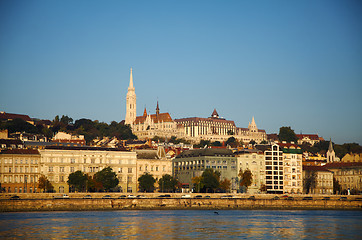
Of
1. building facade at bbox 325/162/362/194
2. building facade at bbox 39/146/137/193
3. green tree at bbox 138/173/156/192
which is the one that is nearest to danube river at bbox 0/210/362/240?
building facade at bbox 39/146/137/193

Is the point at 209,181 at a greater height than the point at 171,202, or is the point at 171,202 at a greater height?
the point at 209,181

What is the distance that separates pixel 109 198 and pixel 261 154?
4221 centimetres

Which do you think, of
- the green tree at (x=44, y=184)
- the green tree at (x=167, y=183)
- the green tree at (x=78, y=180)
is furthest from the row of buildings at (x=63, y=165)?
the green tree at (x=167, y=183)

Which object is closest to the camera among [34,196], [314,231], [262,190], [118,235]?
[118,235]

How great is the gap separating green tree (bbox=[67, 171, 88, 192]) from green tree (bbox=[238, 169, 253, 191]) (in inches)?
1162

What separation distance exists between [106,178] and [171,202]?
1792 cm

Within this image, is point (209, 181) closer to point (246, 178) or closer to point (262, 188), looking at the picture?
point (246, 178)

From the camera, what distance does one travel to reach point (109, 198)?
3789 inches

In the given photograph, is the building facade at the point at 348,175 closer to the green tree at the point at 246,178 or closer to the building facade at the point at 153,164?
the green tree at the point at 246,178

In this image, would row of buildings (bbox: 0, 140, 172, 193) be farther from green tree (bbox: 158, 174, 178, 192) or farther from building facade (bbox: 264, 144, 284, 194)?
building facade (bbox: 264, 144, 284, 194)

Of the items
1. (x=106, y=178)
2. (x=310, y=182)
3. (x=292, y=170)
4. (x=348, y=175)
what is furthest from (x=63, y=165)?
(x=348, y=175)

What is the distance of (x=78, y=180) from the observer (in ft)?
360

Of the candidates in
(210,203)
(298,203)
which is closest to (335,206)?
(298,203)

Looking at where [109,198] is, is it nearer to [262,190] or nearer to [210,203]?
[210,203]
